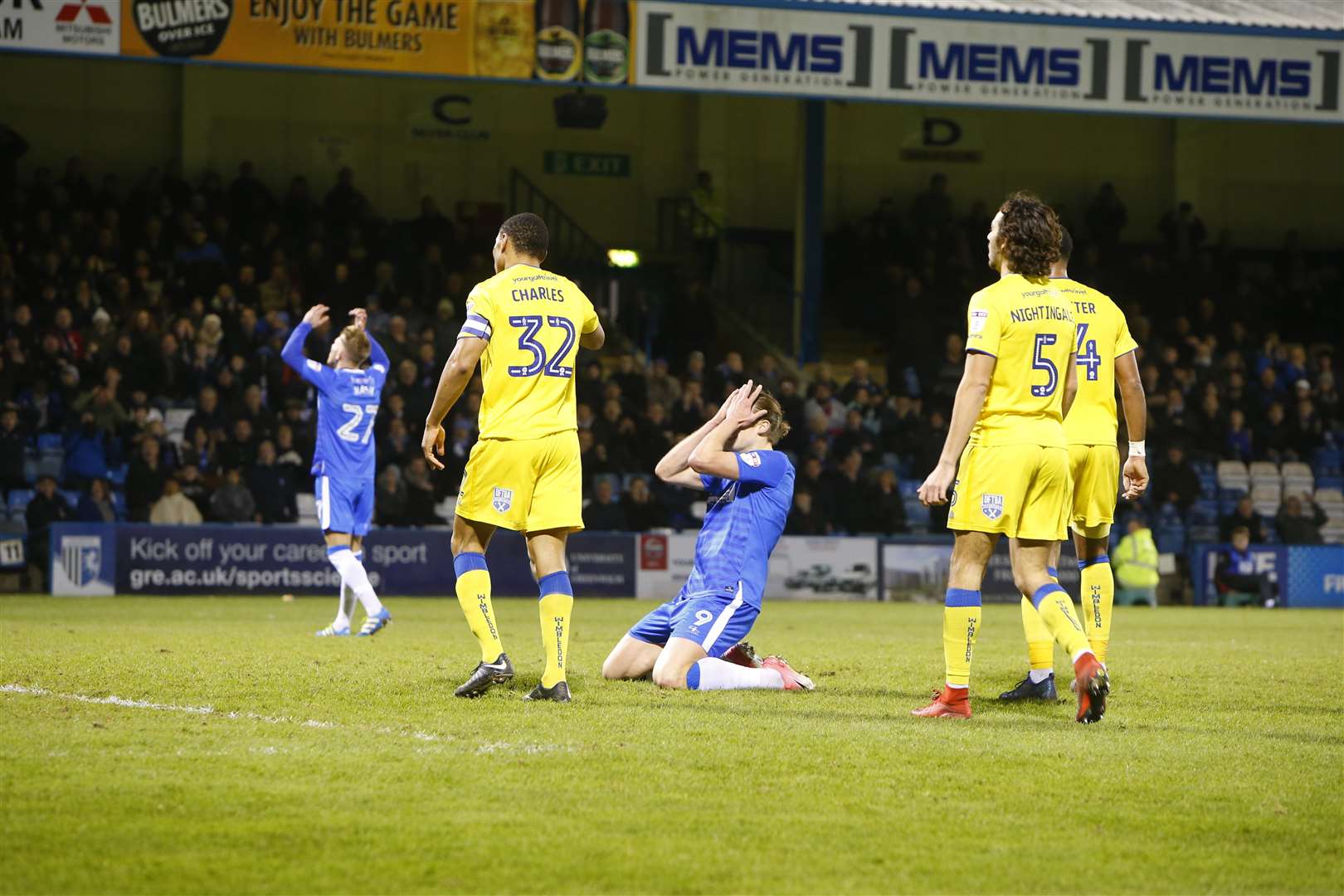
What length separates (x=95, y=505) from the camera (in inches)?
796

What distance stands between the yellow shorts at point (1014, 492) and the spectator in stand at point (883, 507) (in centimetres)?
1469

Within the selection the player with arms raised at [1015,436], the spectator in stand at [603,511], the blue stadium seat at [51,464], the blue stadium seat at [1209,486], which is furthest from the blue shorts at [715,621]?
the blue stadium seat at [1209,486]

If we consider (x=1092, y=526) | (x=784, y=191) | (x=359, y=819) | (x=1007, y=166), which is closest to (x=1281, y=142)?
(x=1007, y=166)

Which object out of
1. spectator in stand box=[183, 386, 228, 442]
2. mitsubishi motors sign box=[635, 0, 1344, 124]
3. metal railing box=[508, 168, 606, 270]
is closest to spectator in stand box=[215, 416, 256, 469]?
spectator in stand box=[183, 386, 228, 442]

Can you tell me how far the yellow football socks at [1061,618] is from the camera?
7957 millimetres

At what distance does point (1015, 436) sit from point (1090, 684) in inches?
48.3

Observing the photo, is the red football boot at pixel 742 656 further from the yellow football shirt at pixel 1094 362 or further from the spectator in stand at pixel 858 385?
the spectator in stand at pixel 858 385

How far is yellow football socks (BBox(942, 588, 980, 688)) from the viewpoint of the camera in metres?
8.11

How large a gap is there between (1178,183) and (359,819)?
106 ft

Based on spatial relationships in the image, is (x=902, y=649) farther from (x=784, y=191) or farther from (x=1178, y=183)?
(x=1178, y=183)

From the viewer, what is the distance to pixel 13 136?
2817cm

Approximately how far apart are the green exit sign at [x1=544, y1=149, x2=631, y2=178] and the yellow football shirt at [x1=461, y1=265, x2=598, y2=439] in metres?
23.5

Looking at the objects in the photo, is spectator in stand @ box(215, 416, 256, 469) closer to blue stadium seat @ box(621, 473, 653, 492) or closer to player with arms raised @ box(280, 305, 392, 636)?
blue stadium seat @ box(621, 473, 653, 492)

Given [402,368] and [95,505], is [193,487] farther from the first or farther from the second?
[402,368]
